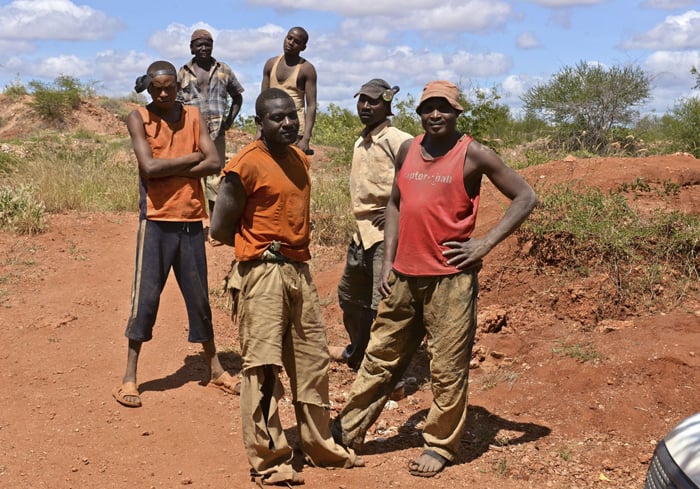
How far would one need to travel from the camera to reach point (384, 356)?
4.43 meters

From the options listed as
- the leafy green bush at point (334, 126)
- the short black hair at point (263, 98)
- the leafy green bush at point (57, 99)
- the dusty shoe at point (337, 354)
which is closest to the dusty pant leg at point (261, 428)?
the short black hair at point (263, 98)

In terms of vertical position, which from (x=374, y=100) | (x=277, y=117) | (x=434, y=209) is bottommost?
(x=434, y=209)

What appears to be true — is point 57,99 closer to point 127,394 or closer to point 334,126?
point 334,126

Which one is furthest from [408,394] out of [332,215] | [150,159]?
[332,215]

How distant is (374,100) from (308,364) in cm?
177

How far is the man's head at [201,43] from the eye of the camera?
812 cm

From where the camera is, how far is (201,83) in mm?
8281

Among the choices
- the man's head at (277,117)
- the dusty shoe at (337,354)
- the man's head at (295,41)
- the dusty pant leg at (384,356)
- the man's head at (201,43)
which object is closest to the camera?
the man's head at (277,117)

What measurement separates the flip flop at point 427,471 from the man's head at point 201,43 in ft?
16.5

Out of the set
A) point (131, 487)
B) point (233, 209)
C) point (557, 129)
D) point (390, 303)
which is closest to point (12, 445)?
point (131, 487)

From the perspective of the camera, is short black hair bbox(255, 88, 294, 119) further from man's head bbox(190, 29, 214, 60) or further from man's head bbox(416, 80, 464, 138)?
man's head bbox(190, 29, 214, 60)

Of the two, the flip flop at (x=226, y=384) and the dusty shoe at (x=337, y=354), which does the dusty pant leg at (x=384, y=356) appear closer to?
the flip flop at (x=226, y=384)

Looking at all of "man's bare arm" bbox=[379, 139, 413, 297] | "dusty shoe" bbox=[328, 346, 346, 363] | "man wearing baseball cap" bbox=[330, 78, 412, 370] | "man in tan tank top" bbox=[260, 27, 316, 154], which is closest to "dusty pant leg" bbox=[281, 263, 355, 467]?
"man's bare arm" bbox=[379, 139, 413, 297]

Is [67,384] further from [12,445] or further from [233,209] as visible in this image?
[233,209]
